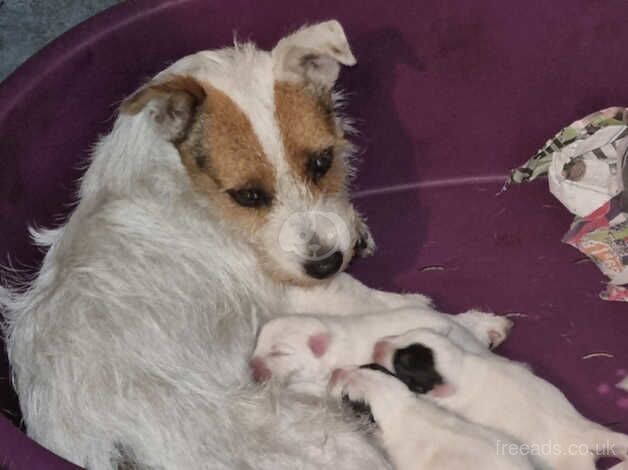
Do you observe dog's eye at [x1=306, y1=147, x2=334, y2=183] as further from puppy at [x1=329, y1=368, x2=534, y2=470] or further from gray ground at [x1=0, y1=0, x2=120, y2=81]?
gray ground at [x1=0, y1=0, x2=120, y2=81]

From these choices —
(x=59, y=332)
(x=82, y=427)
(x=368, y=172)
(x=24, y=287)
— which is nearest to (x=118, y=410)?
(x=82, y=427)

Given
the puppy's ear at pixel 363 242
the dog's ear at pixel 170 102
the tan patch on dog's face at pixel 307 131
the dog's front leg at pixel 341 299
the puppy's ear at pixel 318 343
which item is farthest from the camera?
the puppy's ear at pixel 363 242

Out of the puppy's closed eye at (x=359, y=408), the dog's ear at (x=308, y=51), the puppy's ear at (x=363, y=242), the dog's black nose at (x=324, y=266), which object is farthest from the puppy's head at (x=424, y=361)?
the dog's ear at (x=308, y=51)

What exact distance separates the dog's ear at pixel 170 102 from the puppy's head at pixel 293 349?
2.12ft

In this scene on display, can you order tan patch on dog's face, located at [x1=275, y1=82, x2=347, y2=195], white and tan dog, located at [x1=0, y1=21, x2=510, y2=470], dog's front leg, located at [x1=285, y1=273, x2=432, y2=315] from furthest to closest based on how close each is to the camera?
dog's front leg, located at [x1=285, y1=273, x2=432, y2=315] → tan patch on dog's face, located at [x1=275, y1=82, x2=347, y2=195] → white and tan dog, located at [x1=0, y1=21, x2=510, y2=470]

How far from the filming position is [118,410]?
2.21 m

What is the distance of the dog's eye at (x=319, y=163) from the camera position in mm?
2561

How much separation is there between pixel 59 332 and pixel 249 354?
58 centimetres

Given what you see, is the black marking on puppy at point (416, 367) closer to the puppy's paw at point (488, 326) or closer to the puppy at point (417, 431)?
the puppy at point (417, 431)

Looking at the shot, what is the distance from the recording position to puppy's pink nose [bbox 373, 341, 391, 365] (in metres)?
2.52

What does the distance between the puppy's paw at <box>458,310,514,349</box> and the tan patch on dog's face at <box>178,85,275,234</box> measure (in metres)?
0.87

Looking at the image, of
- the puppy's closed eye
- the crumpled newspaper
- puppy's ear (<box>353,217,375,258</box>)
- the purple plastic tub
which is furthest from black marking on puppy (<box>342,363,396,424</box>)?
the crumpled newspaper

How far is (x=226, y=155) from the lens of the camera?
2.48 metres

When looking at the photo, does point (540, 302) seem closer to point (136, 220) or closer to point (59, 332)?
point (136, 220)
